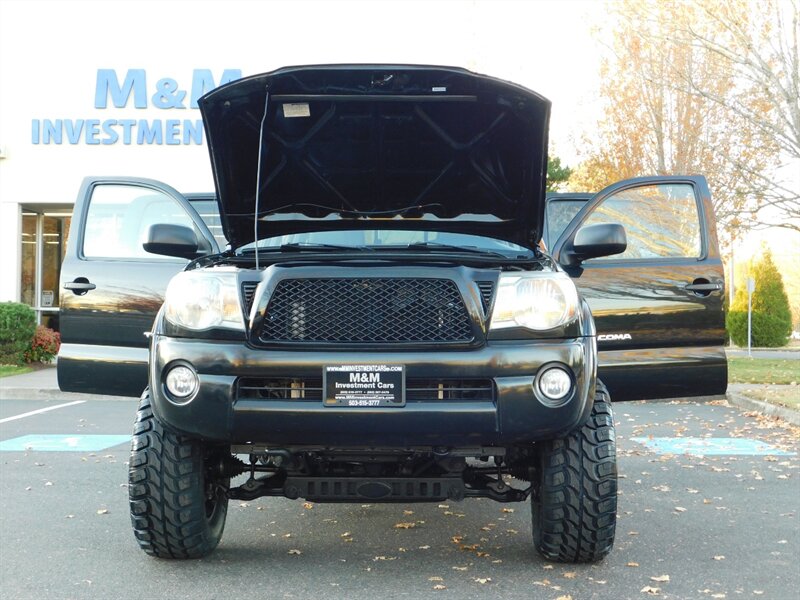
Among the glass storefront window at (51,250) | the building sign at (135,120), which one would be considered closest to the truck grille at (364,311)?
the building sign at (135,120)

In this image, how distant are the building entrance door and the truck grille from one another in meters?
18.9

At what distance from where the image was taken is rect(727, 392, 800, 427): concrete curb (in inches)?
420

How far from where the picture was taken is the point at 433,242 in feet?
16.2

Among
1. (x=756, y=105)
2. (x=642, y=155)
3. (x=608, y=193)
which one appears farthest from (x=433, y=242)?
(x=642, y=155)

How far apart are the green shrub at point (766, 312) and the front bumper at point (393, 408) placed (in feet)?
100

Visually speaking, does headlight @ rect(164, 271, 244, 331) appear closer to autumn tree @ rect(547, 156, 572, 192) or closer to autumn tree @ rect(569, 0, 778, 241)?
autumn tree @ rect(569, 0, 778, 241)

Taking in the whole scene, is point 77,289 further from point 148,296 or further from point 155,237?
point 155,237

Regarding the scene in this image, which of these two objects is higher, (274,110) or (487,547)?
(274,110)

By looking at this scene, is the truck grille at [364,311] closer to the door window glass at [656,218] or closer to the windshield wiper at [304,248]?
the windshield wiper at [304,248]

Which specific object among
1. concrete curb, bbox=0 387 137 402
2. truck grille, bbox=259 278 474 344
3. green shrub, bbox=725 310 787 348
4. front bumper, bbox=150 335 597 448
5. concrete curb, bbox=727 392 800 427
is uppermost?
truck grille, bbox=259 278 474 344

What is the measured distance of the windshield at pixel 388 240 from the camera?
194 inches

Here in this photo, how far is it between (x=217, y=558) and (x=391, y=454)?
1.07 meters

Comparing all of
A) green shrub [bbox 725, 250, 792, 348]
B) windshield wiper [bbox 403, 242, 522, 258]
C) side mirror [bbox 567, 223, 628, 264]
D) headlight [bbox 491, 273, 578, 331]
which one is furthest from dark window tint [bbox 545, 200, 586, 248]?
green shrub [bbox 725, 250, 792, 348]

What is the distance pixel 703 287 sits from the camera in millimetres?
6082
